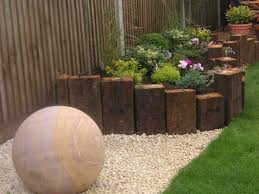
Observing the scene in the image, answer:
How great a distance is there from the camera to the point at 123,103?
6270 millimetres

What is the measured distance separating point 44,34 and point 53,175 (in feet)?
9.13

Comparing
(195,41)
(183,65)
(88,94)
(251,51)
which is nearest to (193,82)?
(183,65)

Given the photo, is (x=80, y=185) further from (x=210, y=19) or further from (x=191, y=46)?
(x=210, y=19)

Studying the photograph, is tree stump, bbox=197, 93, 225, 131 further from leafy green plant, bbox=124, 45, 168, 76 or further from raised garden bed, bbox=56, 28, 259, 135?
leafy green plant, bbox=124, 45, 168, 76

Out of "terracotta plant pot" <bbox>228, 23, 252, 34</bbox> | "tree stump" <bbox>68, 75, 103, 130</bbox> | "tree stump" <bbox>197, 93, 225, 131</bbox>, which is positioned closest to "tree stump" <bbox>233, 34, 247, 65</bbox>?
"terracotta plant pot" <bbox>228, 23, 252, 34</bbox>

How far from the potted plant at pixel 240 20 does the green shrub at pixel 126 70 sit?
252 inches

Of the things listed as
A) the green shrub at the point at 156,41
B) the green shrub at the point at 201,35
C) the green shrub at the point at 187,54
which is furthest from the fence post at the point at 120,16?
the green shrub at the point at 201,35

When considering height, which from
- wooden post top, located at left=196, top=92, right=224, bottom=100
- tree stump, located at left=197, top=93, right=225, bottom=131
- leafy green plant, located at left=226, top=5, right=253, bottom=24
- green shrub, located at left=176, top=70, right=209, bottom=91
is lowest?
tree stump, located at left=197, top=93, right=225, bottom=131

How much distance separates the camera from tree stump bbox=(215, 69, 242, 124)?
253 inches

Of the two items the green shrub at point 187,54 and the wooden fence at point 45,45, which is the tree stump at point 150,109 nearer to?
the wooden fence at point 45,45

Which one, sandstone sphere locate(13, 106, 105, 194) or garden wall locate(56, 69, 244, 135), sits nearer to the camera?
sandstone sphere locate(13, 106, 105, 194)

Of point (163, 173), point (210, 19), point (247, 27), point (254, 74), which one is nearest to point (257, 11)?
point (247, 27)

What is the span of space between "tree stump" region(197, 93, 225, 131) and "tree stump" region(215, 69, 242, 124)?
0.10 metres

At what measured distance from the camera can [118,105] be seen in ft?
20.6
